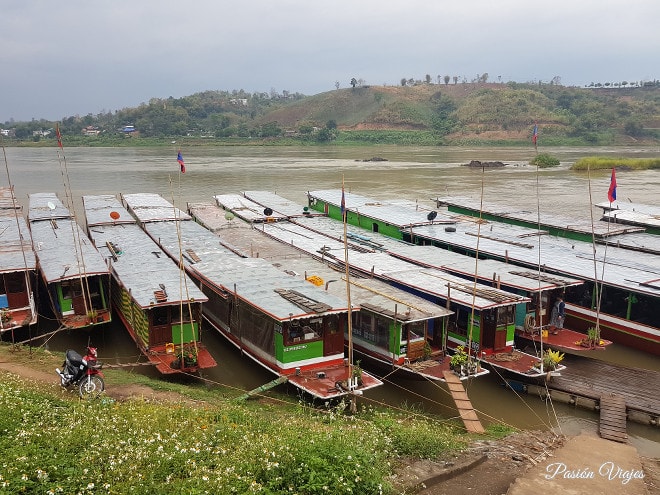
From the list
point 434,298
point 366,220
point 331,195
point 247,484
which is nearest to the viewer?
point 247,484

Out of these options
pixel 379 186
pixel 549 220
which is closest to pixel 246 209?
pixel 549 220

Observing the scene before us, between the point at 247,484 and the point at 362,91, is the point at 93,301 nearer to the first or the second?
the point at 247,484

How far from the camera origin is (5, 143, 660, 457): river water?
475 inches

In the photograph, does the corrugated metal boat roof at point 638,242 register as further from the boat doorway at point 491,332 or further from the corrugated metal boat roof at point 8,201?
the corrugated metal boat roof at point 8,201

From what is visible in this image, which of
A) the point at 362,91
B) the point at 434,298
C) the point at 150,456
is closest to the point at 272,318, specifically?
the point at 434,298

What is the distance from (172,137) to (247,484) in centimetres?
10414

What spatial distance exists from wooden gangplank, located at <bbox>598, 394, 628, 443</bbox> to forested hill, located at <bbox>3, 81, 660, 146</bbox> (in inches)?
3541

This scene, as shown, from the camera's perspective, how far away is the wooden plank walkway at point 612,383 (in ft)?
37.9

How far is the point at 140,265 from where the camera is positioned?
15391 millimetres

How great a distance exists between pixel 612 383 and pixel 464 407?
4.12 m

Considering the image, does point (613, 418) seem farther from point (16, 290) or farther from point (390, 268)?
point (16, 290)

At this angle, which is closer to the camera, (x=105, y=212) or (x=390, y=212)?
(x=390, y=212)

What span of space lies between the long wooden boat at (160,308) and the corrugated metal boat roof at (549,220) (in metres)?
10.8

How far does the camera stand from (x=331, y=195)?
28.3 m
